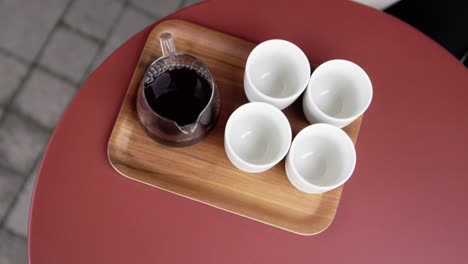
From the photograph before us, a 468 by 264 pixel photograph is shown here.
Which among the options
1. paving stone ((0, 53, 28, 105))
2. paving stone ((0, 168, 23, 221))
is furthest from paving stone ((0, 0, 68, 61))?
paving stone ((0, 168, 23, 221))

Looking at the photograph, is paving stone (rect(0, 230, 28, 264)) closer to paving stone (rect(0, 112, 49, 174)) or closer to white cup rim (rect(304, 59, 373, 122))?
paving stone (rect(0, 112, 49, 174))

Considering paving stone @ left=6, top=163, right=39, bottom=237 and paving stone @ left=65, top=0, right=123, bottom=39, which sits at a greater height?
paving stone @ left=65, top=0, right=123, bottom=39

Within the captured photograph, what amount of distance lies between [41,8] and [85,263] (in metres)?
0.76

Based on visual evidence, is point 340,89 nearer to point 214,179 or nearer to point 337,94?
point 337,94

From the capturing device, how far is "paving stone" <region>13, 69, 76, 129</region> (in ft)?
3.43

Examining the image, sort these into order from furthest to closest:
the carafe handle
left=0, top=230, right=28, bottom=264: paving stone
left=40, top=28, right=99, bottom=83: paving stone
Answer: left=40, top=28, right=99, bottom=83: paving stone → left=0, top=230, right=28, bottom=264: paving stone → the carafe handle

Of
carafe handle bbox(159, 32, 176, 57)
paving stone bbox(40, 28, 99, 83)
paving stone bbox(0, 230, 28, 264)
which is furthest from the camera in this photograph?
paving stone bbox(40, 28, 99, 83)

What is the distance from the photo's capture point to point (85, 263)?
0.57m

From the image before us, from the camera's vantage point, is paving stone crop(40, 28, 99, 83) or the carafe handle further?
paving stone crop(40, 28, 99, 83)

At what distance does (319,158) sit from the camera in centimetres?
61

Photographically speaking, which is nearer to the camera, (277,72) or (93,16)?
(277,72)

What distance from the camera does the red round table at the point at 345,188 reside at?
0.58 metres

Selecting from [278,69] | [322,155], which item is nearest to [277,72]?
[278,69]

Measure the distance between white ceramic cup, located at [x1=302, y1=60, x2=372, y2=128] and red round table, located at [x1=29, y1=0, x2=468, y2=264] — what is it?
0.05m
